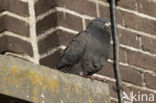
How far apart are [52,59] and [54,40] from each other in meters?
0.15

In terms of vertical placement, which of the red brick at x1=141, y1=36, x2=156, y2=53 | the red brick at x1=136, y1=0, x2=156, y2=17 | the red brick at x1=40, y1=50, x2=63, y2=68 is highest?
the red brick at x1=40, y1=50, x2=63, y2=68

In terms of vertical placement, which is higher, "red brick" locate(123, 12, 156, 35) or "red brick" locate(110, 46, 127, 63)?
"red brick" locate(123, 12, 156, 35)

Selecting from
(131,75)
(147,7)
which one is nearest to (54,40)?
(131,75)

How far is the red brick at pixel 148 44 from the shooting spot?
7.29 m

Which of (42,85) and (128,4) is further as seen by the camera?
(128,4)

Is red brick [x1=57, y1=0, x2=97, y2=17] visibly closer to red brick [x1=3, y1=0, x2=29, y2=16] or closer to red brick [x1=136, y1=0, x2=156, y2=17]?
red brick [x1=3, y1=0, x2=29, y2=16]

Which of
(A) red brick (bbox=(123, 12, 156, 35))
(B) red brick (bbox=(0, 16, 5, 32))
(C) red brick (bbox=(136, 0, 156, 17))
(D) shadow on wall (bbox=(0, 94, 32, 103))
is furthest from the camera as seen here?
(C) red brick (bbox=(136, 0, 156, 17))

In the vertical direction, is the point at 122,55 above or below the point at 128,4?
below

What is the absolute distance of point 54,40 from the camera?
664 centimetres

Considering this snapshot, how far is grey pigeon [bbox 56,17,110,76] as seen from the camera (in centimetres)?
658

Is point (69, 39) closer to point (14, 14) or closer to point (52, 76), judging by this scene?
point (14, 14)

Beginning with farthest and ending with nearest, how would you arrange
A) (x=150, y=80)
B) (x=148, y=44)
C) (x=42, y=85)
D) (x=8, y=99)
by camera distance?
1. (x=148, y=44)
2. (x=150, y=80)
3. (x=42, y=85)
4. (x=8, y=99)

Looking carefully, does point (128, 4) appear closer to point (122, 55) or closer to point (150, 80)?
point (122, 55)

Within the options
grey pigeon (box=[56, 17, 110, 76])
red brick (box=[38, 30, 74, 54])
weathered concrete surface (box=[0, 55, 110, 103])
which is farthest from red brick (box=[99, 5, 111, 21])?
weathered concrete surface (box=[0, 55, 110, 103])
